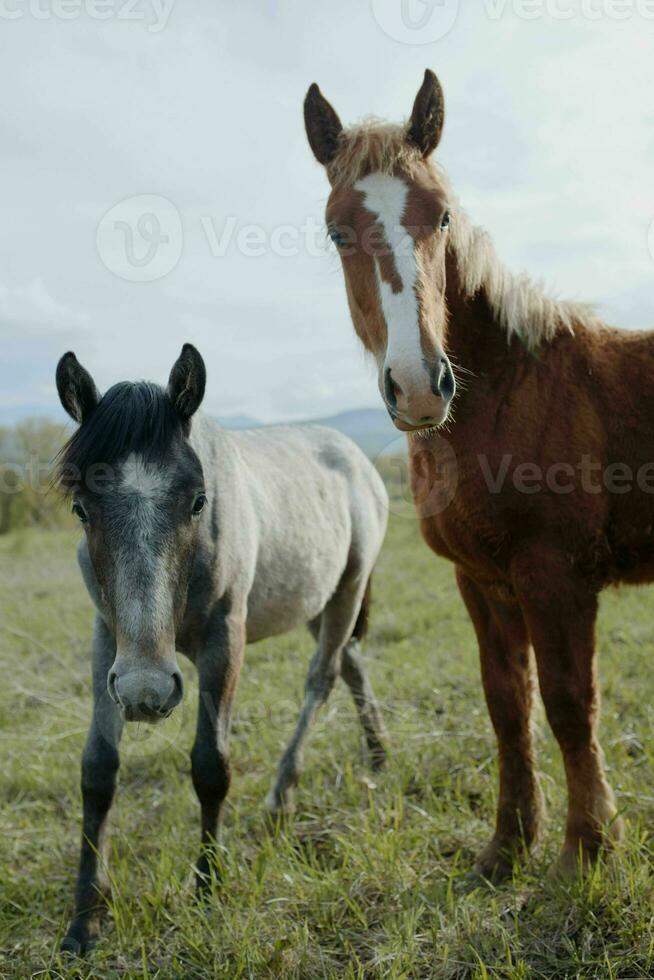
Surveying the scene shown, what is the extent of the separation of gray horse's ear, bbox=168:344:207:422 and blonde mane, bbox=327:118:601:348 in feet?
3.04

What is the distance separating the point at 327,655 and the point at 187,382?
2654mm

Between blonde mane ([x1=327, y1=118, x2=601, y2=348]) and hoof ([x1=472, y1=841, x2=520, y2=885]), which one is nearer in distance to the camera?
blonde mane ([x1=327, y1=118, x2=601, y2=348])

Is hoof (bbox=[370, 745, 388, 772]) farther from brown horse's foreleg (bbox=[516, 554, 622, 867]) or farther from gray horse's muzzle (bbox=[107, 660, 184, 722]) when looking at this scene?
gray horse's muzzle (bbox=[107, 660, 184, 722])

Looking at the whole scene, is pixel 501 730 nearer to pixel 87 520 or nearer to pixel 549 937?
pixel 549 937

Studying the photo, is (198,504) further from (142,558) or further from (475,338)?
(475,338)

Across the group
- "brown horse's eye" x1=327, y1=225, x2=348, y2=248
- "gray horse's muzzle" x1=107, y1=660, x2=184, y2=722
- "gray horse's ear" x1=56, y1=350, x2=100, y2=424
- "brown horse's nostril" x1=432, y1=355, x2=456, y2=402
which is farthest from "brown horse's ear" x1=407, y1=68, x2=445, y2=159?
"gray horse's muzzle" x1=107, y1=660, x2=184, y2=722

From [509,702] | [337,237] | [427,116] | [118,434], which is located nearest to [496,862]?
[509,702]

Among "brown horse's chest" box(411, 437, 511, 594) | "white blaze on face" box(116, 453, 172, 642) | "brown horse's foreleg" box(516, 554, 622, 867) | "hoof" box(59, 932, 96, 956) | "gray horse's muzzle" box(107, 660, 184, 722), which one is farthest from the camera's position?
"brown horse's chest" box(411, 437, 511, 594)

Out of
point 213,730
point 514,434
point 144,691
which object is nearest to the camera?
point 144,691

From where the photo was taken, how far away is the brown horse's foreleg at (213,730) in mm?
3301

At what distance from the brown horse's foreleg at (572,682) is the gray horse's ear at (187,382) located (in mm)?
1461

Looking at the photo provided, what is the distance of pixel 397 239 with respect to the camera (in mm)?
2875

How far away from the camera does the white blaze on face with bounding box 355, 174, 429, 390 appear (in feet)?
8.61

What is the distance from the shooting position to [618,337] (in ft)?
11.8
